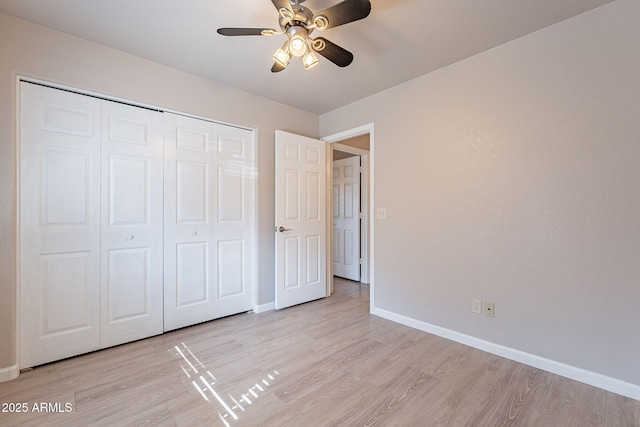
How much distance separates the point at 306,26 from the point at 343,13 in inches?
10.8

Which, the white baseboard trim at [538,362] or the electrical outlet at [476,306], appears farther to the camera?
the electrical outlet at [476,306]

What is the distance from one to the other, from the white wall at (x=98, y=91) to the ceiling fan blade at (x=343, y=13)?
169cm

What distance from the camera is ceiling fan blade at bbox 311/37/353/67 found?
1683 millimetres

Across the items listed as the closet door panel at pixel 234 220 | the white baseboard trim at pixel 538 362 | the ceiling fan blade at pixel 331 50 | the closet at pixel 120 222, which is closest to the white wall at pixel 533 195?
the white baseboard trim at pixel 538 362

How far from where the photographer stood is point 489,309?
87.9 inches

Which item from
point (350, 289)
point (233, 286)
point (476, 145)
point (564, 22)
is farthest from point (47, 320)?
point (564, 22)

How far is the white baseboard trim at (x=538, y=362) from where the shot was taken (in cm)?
169

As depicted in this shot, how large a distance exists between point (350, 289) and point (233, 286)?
6.02 feet

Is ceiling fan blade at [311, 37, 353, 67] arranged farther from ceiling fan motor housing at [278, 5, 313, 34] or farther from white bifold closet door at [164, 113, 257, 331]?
white bifold closet door at [164, 113, 257, 331]

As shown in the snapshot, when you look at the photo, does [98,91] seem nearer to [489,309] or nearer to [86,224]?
[86,224]

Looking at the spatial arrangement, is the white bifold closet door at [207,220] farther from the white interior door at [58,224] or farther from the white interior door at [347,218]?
the white interior door at [347,218]

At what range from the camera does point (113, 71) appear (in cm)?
224

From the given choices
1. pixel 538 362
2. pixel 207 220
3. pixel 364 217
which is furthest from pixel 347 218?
pixel 538 362

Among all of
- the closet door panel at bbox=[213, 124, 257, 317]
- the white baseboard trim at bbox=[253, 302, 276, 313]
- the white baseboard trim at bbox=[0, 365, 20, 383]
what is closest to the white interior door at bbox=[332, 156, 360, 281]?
the white baseboard trim at bbox=[253, 302, 276, 313]
